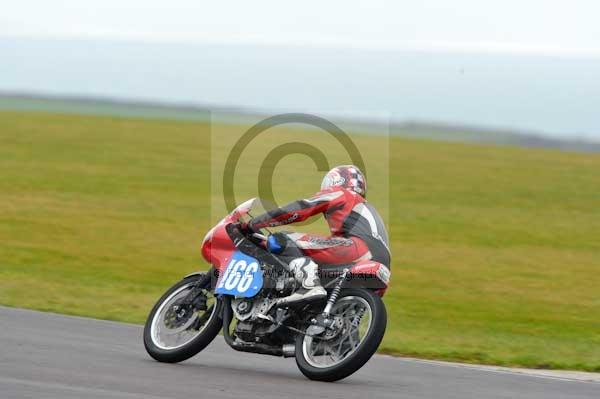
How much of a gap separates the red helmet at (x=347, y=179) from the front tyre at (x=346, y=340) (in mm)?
979

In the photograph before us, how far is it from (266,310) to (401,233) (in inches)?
673

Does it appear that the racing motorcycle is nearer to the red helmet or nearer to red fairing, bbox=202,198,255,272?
red fairing, bbox=202,198,255,272

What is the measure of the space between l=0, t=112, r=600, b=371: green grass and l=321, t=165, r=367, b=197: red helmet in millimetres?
1228

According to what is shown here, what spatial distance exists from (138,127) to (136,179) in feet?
60.2

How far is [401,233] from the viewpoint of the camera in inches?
1019

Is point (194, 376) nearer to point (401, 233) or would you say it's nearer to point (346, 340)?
point (346, 340)

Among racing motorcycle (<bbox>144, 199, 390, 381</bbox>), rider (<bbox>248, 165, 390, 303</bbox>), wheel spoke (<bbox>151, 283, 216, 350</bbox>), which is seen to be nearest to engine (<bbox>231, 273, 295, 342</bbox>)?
racing motorcycle (<bbox>144, 199, 390, 381</bbox>)

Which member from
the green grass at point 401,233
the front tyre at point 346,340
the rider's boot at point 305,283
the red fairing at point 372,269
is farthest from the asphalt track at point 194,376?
the green grass at point 401,233

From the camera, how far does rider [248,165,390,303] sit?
893cm

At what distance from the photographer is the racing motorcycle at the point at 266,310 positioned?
334 inches

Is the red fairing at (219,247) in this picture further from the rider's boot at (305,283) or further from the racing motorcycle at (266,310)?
the rider's boot at (305,283)

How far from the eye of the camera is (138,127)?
170 feet

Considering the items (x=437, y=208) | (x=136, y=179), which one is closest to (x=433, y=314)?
(x=437, y=208)

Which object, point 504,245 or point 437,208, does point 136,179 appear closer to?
point 437,208
